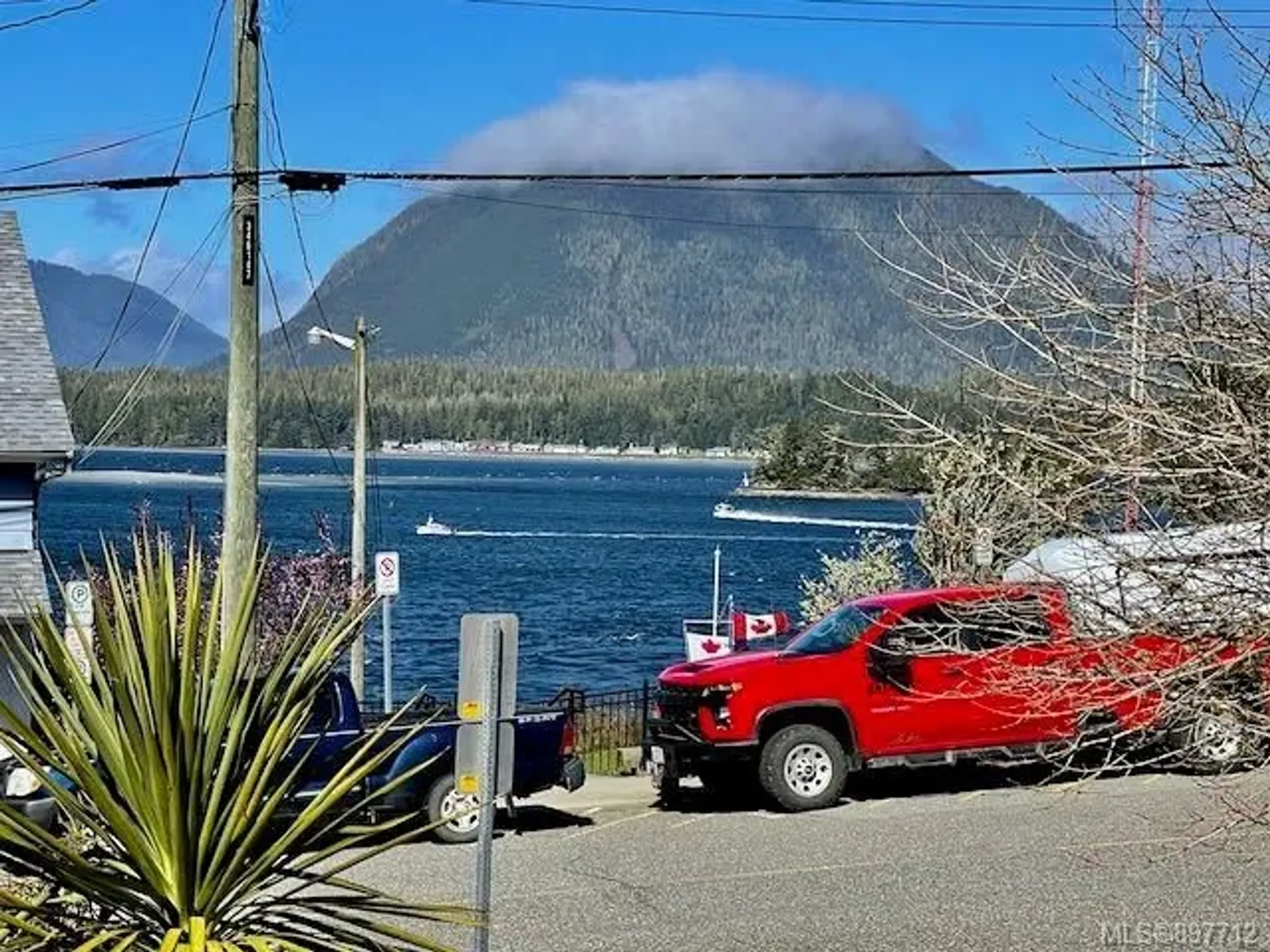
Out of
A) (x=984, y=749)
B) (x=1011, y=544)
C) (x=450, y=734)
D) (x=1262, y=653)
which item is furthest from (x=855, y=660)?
(x=1262, y=653)

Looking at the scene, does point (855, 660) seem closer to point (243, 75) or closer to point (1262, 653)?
point (243, 75)

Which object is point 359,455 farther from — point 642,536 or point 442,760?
point 642,536

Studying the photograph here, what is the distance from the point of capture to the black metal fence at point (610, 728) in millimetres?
22938

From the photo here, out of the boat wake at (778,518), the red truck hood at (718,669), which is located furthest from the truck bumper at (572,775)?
the boat wake at (778,518)

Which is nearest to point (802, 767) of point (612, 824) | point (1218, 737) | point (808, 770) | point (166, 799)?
point (808, 770)

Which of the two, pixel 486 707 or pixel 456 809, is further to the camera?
pixel 456 809

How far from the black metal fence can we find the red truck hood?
11.3ft

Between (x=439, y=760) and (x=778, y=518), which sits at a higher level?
(x=439, y=760)

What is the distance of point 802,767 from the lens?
18.0 metres

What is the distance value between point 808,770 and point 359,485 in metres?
11.2

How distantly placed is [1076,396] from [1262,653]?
1.16m

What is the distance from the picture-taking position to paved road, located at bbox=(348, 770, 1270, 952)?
505 inches

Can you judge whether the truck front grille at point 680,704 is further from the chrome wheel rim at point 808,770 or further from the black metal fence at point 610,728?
the black metal fence at point 610,728

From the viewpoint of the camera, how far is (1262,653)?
7.30 meters
